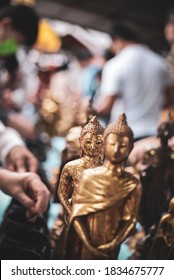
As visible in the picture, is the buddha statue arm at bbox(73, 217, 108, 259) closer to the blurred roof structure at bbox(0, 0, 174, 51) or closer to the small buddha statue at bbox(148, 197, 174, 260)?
the small buddha statue at bbox(148, 197, 174, 260)

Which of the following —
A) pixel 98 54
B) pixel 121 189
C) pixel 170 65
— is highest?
pixel 98 54

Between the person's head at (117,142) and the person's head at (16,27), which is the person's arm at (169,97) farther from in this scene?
the person's head at (117,142)

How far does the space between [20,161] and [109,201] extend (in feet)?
1.98

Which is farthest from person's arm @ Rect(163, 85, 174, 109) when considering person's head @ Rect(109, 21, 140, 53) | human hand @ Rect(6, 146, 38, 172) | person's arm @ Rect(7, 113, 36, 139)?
human hand @ Rect(6, 146, 38, 172)

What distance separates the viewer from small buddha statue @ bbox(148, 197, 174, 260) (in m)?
1.02

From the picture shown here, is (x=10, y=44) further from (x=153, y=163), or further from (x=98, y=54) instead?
(x=98, y=54)

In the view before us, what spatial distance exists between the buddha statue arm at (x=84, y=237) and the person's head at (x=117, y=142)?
0.12m

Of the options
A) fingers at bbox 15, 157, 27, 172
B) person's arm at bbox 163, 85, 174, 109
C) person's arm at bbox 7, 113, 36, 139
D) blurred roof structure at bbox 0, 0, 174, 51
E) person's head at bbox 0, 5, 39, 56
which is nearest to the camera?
fingers at bbox 15, 157, 27, 172

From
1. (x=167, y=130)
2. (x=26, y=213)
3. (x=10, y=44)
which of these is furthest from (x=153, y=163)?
(x=10, y=44)

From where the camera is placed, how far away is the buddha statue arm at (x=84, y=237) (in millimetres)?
833

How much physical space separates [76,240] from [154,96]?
6.28 ft

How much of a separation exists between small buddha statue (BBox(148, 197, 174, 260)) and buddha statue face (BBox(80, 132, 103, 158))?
20cm

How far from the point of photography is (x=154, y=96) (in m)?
2.71

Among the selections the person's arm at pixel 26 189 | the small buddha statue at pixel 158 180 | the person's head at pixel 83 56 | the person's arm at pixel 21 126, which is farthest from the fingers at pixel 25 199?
the person's head at pixel 83 56
